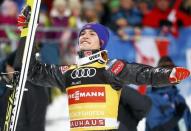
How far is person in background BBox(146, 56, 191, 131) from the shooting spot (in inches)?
324

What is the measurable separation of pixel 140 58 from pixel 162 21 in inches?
41.2

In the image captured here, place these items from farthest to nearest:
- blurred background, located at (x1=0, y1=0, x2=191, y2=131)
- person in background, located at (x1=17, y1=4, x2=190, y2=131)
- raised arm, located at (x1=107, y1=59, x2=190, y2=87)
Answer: blurred background, located at (x1=0, y1=0, x2=191, y2=131) → person in background, located at (x1=17, y1=4, x2=190, y2=131) → raised arm, located at (x1=107, y1=59, x2=190, y2=87)

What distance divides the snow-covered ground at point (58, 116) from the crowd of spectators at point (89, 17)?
1.34 metres

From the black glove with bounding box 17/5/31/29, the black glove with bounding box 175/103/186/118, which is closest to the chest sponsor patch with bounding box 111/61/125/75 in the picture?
the black glove with bounding box 17/5/31/29

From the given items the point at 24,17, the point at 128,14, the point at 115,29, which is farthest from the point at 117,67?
the point at 128,14

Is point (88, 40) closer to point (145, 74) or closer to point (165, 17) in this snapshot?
point (145, 74)

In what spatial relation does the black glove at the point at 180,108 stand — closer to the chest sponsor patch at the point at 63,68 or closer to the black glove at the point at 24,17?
the chest sponsor patch at the point at 63,68

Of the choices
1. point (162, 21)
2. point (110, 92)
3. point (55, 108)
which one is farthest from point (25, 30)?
point (162, 21)

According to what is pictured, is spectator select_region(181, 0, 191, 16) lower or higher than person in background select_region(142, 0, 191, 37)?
higher

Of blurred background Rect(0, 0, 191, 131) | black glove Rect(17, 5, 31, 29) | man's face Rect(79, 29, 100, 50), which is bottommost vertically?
man's face Rect(79, 29, 100, 50)

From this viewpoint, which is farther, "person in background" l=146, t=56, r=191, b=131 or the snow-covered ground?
the snow-covered ground

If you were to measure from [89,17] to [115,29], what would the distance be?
0.82 metres

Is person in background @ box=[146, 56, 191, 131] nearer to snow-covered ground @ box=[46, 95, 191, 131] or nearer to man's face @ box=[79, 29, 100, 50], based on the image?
snow-covered ground @ box=[46, 95, 191, 131]

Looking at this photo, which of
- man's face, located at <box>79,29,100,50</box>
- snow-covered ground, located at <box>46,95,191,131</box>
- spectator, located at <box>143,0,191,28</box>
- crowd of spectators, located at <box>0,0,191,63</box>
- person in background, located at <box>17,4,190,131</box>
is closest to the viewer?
person in background, located at <box>17,4,190,131</box>
